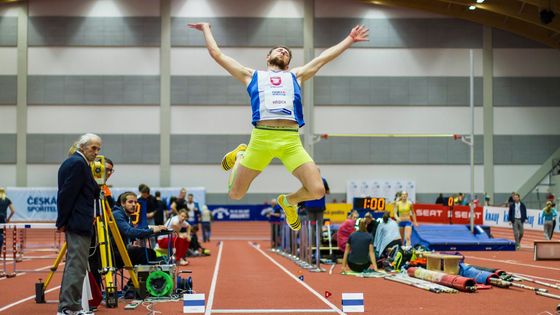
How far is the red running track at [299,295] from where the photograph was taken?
8773 millimetres

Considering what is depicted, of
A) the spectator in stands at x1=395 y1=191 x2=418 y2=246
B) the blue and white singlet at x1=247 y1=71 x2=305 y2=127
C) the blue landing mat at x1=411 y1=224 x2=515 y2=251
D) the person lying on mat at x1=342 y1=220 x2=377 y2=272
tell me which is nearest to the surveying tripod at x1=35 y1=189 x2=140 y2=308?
the blue and white singlet at x1=247 y1=71 x2=305 y2=127

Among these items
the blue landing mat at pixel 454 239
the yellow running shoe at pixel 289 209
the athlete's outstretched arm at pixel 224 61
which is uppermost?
the athlete's outstretched arm at pixel 224 61

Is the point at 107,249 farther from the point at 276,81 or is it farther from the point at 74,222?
the point at 276,81

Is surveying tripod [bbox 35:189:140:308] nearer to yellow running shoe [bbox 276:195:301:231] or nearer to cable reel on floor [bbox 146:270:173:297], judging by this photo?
cable reel on floor [bbox 146:270:173:297]

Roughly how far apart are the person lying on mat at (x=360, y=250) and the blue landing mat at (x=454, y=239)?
7301 mm

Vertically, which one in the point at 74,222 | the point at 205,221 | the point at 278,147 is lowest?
the point at 205,221

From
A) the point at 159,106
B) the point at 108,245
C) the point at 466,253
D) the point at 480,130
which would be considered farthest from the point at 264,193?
the point at 108,245

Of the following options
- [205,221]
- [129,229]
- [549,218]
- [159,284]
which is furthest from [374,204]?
[205,221]

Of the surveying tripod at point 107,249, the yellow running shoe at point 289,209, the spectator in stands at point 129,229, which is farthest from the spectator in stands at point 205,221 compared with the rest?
the yellow running shoe at point 289,209

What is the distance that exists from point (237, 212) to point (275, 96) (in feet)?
90.0

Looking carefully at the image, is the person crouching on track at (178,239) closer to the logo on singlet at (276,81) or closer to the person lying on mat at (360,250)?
the person lying on mat at (360,250)

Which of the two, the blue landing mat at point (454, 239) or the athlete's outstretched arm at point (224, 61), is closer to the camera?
the athlete's outstretched arm at point (224, 61)

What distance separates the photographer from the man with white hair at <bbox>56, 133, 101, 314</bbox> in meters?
7.04

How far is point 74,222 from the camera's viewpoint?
7.05 meters
